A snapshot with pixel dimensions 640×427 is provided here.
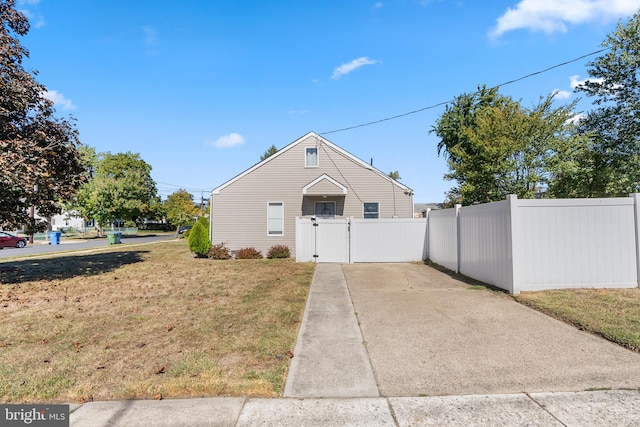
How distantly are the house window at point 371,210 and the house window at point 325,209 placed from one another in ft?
4.98

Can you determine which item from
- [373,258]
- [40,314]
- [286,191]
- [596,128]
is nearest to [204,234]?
[286,191]

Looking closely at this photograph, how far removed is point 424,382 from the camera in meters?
3.54

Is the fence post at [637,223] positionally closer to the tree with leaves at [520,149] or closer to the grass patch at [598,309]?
the grass patch at [598,309]

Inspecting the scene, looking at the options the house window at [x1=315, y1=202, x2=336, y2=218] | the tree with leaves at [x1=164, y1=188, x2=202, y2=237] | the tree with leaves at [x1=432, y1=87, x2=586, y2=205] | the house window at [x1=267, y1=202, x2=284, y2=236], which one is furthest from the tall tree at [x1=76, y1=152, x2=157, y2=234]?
the tree with leaves at [x1=432, y1=87, x2=586, y2=205]

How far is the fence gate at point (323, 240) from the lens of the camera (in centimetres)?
1376

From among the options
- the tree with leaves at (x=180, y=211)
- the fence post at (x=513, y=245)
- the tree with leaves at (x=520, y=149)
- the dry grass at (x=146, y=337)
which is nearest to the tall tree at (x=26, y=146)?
the dry grass at (x=146, y=337)

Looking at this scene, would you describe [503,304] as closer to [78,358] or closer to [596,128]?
[78,358]

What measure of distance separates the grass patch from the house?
10294 mm

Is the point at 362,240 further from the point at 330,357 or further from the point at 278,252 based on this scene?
the point at 330,357

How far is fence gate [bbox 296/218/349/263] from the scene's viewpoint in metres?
13.8

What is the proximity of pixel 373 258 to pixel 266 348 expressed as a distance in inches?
381

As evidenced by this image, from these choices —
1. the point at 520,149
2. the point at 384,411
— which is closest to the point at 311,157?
the point at 520,149

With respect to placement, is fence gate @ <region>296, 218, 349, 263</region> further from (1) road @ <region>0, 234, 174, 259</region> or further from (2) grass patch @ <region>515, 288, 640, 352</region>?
(1) road @ <region>0, 234, 174, 259</region>

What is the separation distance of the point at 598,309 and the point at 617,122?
1667cm
